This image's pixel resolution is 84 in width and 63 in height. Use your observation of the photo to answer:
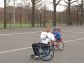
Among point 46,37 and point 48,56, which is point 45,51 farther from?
point 46,37

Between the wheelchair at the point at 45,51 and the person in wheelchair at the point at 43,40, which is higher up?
the person in wheelchair at the point at 43,40

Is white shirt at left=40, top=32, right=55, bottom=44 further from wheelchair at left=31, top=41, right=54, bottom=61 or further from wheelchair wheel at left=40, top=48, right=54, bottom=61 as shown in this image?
wheelchair wheel at left=40, top=48, right=54, bottom=61

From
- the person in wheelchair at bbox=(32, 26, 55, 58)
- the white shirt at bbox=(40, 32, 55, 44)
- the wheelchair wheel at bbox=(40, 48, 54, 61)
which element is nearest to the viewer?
the person in wheelchair at bbox=(32, 26, 55, 58)

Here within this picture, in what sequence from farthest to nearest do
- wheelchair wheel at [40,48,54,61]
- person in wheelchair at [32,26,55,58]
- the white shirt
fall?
the white shirt
wheelchair wheel at [40,48,54,61]
person in wheelchair at [32,26,55,58]

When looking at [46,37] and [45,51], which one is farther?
[46,37]

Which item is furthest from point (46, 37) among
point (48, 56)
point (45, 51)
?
point (48, 56)

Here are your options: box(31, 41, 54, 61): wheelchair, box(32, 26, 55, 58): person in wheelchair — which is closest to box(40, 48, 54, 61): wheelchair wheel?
box(31, 41, 54, 61): wheelchair

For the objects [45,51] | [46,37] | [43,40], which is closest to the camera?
[45,51]

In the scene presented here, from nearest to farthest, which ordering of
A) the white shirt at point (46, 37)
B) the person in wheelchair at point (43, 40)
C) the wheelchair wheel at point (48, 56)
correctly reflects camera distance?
1. the person in wheelchair at point (43, 40)
2. the wheelchair wheel at point (48, 56)
3. the white shirt at point (46, 37)

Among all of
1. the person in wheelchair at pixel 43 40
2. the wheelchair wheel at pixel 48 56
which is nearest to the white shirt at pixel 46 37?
the person in wheelchair at pixel 43 40

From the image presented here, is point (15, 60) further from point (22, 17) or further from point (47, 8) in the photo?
point (47, 8)

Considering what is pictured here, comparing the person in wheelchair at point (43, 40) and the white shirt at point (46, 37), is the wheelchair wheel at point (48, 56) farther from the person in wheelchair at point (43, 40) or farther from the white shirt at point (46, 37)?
the white shirt at point (46, 37)

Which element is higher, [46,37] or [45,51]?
[46,37]

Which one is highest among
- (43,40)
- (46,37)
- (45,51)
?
(46,37)
